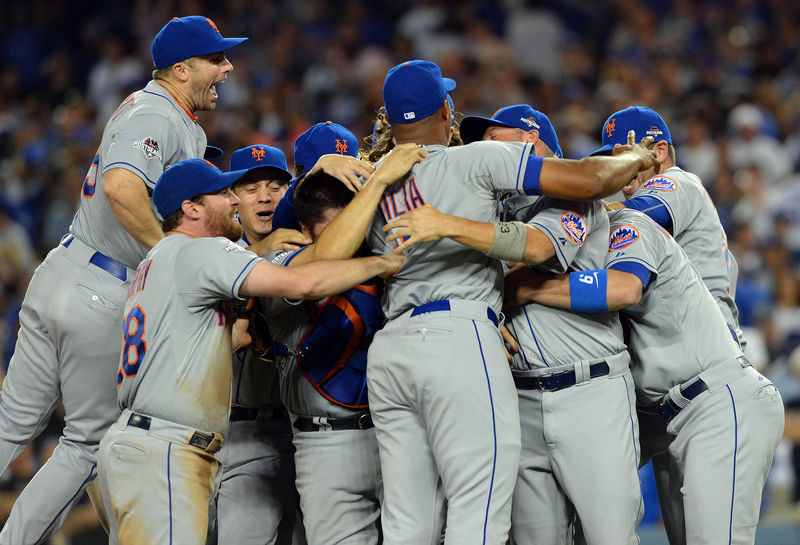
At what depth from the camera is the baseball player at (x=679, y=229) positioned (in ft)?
14.4

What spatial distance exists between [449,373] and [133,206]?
1.65 metres

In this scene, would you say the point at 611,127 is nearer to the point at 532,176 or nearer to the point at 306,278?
the point at 532,176

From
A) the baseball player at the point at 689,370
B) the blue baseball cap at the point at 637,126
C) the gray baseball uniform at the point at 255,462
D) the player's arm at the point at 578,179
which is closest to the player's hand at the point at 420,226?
the player's arm at the point at 578,179

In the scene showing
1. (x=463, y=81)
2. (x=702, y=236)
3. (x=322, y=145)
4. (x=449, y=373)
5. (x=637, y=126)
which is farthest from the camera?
(x=463, y=81)

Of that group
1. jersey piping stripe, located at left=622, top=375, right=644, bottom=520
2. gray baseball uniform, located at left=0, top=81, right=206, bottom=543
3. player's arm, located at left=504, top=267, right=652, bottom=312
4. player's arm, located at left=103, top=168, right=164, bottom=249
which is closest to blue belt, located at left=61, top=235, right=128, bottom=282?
gray baseball uniform, located at left=0, top=81, right=206, bottom=543

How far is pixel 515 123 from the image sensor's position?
4.40 meters

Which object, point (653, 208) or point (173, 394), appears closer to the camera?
point (173, 394)

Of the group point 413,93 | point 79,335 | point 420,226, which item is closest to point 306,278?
point 420,226

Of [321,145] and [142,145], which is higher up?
[142,145]

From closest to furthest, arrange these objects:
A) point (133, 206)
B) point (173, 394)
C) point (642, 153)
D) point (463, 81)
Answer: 1. point (173, 394)
2. point (642, 153)
3. point (133, 206)
4. point (463, 81)

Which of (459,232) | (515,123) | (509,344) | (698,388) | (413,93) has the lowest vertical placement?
(698,388)

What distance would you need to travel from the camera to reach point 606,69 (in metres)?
11.5

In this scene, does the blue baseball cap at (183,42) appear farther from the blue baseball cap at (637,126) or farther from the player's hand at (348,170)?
the blue baseball cap at (637,126)

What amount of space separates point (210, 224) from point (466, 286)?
1.08m
